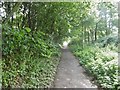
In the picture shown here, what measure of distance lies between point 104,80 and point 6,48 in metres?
3.96

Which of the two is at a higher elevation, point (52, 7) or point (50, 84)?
point (52, 7)

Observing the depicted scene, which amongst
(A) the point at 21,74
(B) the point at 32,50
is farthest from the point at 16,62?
(B) the point at 32,50

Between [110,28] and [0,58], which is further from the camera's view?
[110,28]

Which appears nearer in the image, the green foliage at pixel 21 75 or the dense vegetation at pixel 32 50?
the green foliage at pixel 21 75

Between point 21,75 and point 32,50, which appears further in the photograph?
point 32,50

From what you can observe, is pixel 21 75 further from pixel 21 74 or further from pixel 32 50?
pixel 32 50

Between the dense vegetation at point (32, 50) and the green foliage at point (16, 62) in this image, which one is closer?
the green foliage at point (16, 62)

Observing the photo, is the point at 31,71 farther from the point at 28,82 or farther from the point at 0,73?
the point at 0,73

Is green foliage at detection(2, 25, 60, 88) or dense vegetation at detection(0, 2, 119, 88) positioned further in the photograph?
dense vegetation at detection(0, 2, 119, 88)

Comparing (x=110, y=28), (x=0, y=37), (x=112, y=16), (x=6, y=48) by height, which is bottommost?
(x=110, y=28)

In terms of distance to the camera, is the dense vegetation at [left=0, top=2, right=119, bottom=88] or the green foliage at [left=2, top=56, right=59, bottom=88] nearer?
the green foliage at [left=2, top=56, right=59, bottom=88]

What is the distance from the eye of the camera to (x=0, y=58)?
4539 mm

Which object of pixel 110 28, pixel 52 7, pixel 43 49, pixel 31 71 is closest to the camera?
pixel 31 71

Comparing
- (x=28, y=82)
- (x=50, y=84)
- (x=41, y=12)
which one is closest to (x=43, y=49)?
(x=50, y=84)
